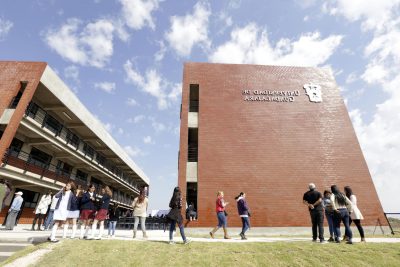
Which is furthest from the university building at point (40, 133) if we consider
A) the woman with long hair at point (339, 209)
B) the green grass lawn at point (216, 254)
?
the woman with long hair at point (339, 209)

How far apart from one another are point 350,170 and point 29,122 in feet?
68.8

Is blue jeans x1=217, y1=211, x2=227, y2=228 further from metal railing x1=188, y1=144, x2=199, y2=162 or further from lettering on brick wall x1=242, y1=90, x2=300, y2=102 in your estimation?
lettering on brick wall x1=242, y1=90, x2=300, y2=102

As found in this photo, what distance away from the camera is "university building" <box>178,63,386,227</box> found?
1497 cm

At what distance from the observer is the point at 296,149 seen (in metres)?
16.2

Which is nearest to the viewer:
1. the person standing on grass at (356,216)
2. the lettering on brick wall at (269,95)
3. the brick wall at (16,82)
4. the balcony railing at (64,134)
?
the person standing on grass at (356,216)

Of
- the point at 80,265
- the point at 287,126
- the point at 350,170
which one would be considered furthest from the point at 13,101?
the point at 350,170

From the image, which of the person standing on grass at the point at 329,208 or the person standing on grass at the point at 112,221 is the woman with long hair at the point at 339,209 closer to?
the person standing on grass at the point at 329,208

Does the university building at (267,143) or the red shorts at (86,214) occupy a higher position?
the university building at (267,143)

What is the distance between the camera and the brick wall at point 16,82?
1566 cm

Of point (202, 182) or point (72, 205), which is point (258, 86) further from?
point (72, 205)

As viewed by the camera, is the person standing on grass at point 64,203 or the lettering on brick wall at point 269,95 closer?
the person standing on grass at point 64,203

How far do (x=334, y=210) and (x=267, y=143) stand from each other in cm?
802

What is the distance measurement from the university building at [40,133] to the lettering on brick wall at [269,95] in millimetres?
13895

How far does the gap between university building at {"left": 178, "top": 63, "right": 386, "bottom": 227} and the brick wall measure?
974 centimetres
